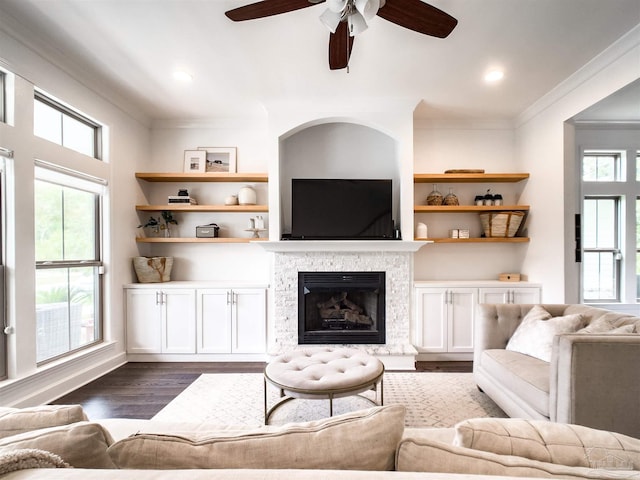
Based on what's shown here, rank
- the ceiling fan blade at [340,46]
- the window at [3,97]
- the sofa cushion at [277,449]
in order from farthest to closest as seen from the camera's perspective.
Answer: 1. the window at [3,97]
2. the ceiling fan blade at [340,46]
3. the sofa cushion at [277,449]

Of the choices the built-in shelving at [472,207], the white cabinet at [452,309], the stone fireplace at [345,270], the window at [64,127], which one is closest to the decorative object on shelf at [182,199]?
the window at [64,127]

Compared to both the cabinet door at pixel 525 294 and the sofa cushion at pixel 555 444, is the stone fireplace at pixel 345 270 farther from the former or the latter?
the sofa cushion at pixel 555 444

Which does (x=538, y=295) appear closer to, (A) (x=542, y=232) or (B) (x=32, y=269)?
(A) (x=542, y=232)

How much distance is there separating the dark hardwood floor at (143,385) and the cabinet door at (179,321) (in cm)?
19

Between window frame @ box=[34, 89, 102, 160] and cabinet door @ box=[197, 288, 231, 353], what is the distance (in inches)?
72.3

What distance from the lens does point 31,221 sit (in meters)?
2.35

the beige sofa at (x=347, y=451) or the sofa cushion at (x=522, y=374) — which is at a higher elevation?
the beige sofa at (x=347, y=451)

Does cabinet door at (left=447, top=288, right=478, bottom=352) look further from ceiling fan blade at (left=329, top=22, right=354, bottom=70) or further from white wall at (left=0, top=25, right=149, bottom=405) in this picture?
white wall at (left=0, top=25, right=149, bottom=405)

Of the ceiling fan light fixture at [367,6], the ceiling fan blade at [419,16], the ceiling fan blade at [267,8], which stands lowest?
the ceiling fan light fixture at [367,6]

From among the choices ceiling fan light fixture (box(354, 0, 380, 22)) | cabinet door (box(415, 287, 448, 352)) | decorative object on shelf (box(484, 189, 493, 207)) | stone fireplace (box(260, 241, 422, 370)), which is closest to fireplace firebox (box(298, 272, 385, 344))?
stone fireplace (box(260, 241, 422, 370))

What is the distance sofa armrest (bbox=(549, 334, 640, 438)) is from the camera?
1551 millimetres

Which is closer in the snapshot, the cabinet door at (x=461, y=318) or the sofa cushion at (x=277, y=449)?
the sofa cushion at (x=277, y=449)

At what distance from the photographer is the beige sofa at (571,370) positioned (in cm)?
156

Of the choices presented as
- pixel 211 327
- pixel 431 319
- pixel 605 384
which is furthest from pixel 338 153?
pixel 605 384
